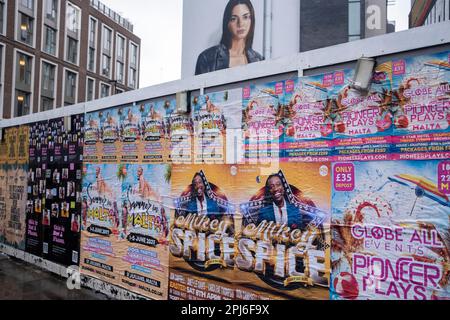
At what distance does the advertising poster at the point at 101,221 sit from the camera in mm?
6160

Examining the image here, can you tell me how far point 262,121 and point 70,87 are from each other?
114 feet

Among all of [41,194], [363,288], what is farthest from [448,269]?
[41,194]

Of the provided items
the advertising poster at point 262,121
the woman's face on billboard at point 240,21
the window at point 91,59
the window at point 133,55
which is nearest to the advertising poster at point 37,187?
the advertising poster at point 262,121

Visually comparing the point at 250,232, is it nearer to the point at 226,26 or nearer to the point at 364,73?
the point at 364,73

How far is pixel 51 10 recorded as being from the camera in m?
31.6

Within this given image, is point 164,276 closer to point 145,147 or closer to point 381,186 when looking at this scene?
point 145,147

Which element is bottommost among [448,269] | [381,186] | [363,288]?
[363,288]

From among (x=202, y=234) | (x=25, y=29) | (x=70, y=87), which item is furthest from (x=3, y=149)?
(x=70, y=87)

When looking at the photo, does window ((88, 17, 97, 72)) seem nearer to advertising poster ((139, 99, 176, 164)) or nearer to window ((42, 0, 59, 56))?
window ((42, 0, 59, 56))

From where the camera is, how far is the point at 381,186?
3.52m

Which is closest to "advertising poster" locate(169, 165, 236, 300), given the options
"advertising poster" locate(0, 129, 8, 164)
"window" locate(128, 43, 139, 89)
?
"advertising poster" locate(0, 129, 8, 164)

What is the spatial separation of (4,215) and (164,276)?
20.7ft

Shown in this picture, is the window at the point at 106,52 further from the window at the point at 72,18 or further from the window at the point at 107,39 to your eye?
the window at the point at 72,18
